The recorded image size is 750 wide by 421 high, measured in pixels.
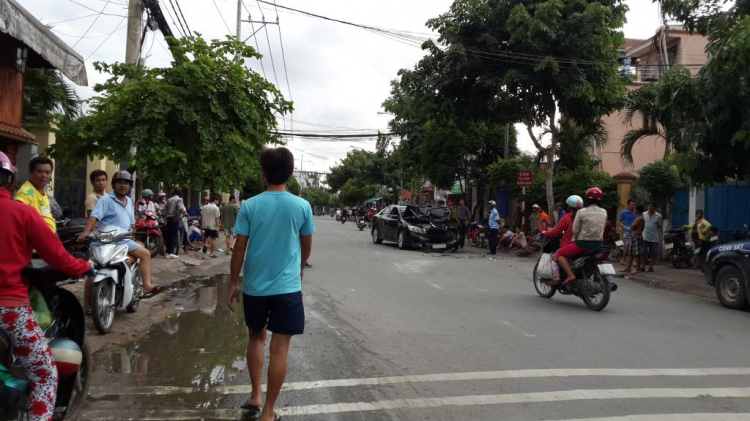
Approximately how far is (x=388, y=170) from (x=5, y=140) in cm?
4768

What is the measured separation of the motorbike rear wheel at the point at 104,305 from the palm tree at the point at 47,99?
8.48 metres

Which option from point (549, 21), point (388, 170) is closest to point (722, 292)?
point (549, 21)

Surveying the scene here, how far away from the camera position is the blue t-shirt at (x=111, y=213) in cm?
658

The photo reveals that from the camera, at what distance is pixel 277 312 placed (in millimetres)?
3904

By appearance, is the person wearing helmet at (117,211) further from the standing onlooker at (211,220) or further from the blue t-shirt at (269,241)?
the standing onlooker at (211,220)

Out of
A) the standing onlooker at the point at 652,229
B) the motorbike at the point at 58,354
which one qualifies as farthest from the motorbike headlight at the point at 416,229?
the motorbike at the point at 58,354

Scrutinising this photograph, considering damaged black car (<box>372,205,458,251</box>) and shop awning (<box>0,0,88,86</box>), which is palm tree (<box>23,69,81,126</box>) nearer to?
shop awning (<box>0,0,88,86</box>)

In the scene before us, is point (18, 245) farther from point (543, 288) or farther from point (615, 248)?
point (615, 248)

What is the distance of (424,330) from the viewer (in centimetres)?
699

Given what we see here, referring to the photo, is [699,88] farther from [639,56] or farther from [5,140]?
[639,56]

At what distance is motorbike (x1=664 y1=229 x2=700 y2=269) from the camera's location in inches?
618

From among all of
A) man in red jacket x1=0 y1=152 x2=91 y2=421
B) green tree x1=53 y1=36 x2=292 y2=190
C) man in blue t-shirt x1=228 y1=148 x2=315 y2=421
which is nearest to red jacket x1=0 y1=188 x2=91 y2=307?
man in red jacket x1=0 y1=152 x2=91 y2=421

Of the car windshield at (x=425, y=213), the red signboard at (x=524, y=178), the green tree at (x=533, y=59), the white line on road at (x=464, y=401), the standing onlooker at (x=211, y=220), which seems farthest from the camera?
the red signboard at (x=524, y=178)

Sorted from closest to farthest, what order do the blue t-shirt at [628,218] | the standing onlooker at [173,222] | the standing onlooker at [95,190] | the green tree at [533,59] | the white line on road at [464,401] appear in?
1. the white line on road at [464,401]
2. the standing onlooker at [95,190]
3. the standing onlooker at [173,222]
4. the blue t-shirt at [628,218]
5. the green tree at [533,59]
